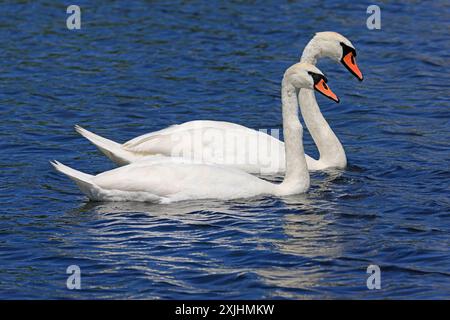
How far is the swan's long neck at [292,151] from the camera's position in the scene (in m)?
11.4

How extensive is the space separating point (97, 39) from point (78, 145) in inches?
188

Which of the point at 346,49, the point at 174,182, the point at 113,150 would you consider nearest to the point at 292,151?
→ the point at 174,182

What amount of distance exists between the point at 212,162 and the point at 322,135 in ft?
5.03

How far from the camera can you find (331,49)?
1309 centimetres

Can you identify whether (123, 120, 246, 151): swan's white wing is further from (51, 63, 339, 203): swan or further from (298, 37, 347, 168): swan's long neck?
(298, 37, 347, 168): swan's long neck

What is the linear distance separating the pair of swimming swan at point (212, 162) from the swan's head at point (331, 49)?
2 centimetres

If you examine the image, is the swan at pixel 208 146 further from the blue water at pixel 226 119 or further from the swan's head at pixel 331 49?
the swan's head at pixel 331 49

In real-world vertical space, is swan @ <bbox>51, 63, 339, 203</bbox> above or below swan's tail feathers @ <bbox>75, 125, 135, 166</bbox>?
below

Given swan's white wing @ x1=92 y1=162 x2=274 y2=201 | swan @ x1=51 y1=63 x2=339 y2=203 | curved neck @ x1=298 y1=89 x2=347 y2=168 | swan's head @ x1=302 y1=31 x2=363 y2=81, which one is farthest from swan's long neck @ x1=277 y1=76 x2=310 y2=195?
swan's head @ x1=302 y1=31 x2=363 y2=81

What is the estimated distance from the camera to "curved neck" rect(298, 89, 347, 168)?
12.8 metres

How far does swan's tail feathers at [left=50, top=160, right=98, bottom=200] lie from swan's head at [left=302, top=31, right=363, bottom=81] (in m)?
3.28
